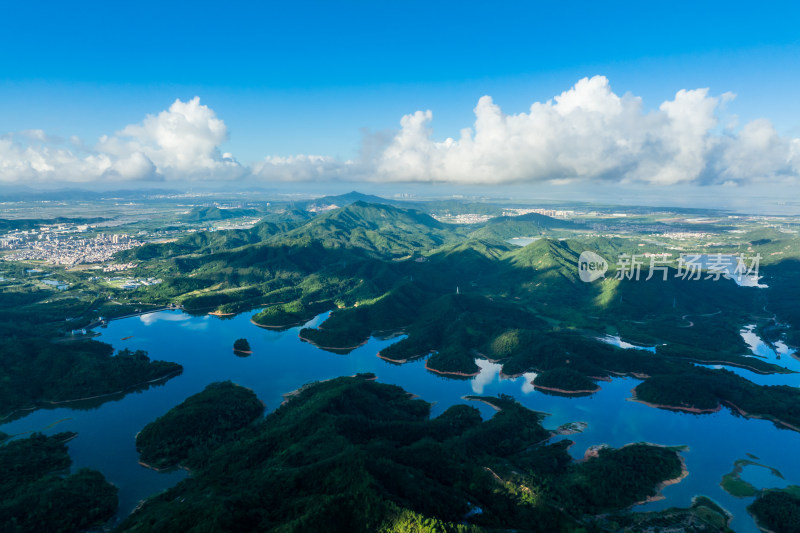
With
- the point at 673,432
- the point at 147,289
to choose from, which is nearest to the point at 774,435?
the point at 673,432

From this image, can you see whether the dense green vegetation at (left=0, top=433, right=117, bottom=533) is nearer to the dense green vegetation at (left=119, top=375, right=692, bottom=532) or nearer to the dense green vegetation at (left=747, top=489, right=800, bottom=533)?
the dense green vegetation at (left=119, top=375, right=692, bottom=532)

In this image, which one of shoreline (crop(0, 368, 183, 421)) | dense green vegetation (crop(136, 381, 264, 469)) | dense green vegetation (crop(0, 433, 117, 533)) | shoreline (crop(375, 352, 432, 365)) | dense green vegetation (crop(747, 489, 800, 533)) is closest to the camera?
dense green vegetation (crop(0, 433, 117, 533))

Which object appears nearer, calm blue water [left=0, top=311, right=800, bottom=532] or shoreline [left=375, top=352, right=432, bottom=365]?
calm blue water [left=0, top=311, right=800, bottom=532]

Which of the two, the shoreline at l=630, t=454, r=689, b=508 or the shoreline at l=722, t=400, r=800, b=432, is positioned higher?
the shoreline at l=630, t=454, r=689, b=508

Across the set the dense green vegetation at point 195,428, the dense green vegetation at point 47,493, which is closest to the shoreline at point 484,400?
the dense green vegetation at point 195,428

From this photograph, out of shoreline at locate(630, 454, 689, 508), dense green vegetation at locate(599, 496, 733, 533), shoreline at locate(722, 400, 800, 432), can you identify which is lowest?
shoreline at locate(722, 400, 800, 432)

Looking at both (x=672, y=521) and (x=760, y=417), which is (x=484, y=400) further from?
(x=760, y=417)

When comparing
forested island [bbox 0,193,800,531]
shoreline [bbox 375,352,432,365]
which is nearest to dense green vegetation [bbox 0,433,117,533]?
forested island [bbox 0,193,800,531]
